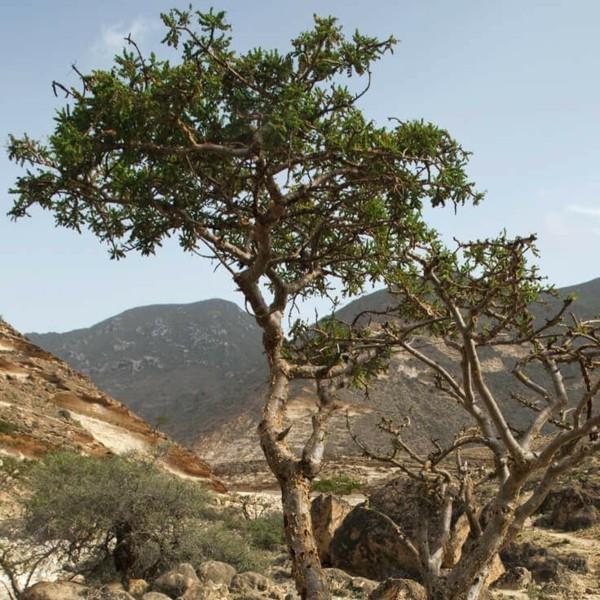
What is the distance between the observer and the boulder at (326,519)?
526 inches

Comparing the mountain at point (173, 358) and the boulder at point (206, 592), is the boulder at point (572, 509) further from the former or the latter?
the mountain at point (173, 358)

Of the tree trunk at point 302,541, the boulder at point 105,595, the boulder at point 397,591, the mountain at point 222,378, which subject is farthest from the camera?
the mountain at point 222,378

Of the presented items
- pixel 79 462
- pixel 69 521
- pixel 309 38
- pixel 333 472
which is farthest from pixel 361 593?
pixel 333 472

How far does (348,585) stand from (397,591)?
2.38 meters

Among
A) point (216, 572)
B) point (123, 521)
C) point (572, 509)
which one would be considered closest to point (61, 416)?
point (123, 521)

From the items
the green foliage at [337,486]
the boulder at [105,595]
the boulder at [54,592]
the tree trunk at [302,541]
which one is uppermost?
the tree trunk at [302,541]

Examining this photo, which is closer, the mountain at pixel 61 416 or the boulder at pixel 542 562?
the boulder at pixel 542 562

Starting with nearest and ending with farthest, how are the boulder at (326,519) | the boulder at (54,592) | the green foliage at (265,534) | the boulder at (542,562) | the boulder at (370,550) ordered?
the boulder at (54,592)
the boulder at (542,562)
the boulder at (370,550)
the boulder at (326,519)
the green foliage at (265,534)

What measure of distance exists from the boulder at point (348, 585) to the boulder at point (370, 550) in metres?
0.46

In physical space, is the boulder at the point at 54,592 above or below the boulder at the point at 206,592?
above

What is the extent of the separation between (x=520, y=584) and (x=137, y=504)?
7390mm

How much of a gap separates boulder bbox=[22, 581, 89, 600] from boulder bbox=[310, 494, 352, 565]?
5808 mm

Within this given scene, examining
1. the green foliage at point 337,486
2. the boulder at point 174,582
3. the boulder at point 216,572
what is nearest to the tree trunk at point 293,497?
the boulder at point 174,582

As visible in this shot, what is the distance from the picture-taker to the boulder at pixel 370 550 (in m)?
12.0
